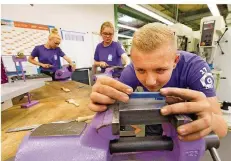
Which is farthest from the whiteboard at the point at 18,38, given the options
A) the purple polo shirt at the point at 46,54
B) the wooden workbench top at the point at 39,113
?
the wooden workbench top at the point at 39,113

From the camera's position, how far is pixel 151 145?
346 mm

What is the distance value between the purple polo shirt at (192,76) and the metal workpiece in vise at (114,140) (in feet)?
1.17

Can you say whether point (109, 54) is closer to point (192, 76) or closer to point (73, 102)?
point (73, 102)

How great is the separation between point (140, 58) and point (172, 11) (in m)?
6.69

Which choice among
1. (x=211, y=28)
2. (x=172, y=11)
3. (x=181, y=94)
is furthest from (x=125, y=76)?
(x=172, y=11)

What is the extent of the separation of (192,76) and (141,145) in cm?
49

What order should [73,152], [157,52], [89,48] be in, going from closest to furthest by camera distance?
[73,152]
[157,52]
[89,48]

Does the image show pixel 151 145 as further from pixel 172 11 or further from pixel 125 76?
pixel 172 11

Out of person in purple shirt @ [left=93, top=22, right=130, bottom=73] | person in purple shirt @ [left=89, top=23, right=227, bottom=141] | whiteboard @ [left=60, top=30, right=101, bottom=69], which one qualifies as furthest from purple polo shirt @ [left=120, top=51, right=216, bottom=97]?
whiteboard @ [left=60, top=30, right=101, bottom=69]

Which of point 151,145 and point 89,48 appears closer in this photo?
point 151,145

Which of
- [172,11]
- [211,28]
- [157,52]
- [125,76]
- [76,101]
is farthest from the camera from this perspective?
[172,11]

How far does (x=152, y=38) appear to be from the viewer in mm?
553

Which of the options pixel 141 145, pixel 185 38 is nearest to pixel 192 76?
pixel 141 145

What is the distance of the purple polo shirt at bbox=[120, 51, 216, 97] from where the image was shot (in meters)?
0.66
